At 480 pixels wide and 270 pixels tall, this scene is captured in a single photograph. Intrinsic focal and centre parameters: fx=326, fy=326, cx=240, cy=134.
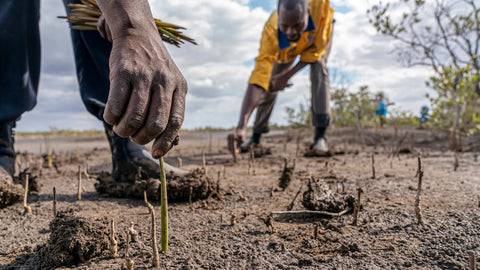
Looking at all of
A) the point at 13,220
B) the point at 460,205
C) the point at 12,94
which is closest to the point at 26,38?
the point at 12,94

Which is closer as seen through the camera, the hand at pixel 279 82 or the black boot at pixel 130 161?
the black boot at pixel 130 161

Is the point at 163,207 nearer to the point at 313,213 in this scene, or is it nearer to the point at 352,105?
the point at 313,213

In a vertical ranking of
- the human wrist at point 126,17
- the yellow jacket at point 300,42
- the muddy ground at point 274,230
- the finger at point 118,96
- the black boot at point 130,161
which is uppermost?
the yellow jacket at point 300,42

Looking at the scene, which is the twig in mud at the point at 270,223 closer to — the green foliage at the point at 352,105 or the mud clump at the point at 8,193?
the mud clump at the point at 8,193

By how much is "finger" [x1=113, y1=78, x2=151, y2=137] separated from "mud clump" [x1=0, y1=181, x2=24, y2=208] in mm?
1216

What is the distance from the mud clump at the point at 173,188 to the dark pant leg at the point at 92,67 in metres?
0.46

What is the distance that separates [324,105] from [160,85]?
348 centimetres

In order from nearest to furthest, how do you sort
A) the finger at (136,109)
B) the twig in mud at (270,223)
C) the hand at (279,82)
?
the finger at (136,109), the twig in mud at (270,223), the hand at (279,82)

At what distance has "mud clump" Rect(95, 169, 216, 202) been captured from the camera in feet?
6.01

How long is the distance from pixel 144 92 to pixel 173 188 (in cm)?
104

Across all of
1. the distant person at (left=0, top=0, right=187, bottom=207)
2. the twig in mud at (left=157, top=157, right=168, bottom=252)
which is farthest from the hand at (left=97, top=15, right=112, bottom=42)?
the twig in mud at (left=157, top=157, right=168, bottom=252)

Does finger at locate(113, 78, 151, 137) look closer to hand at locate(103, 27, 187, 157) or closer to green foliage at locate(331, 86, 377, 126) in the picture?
hand at locate(103, 27, 187, 157)

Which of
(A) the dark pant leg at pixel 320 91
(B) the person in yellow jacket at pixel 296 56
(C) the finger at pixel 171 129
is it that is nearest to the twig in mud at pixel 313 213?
(C) the finger at pixel 171 129

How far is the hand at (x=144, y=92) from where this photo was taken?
870 millimetres
